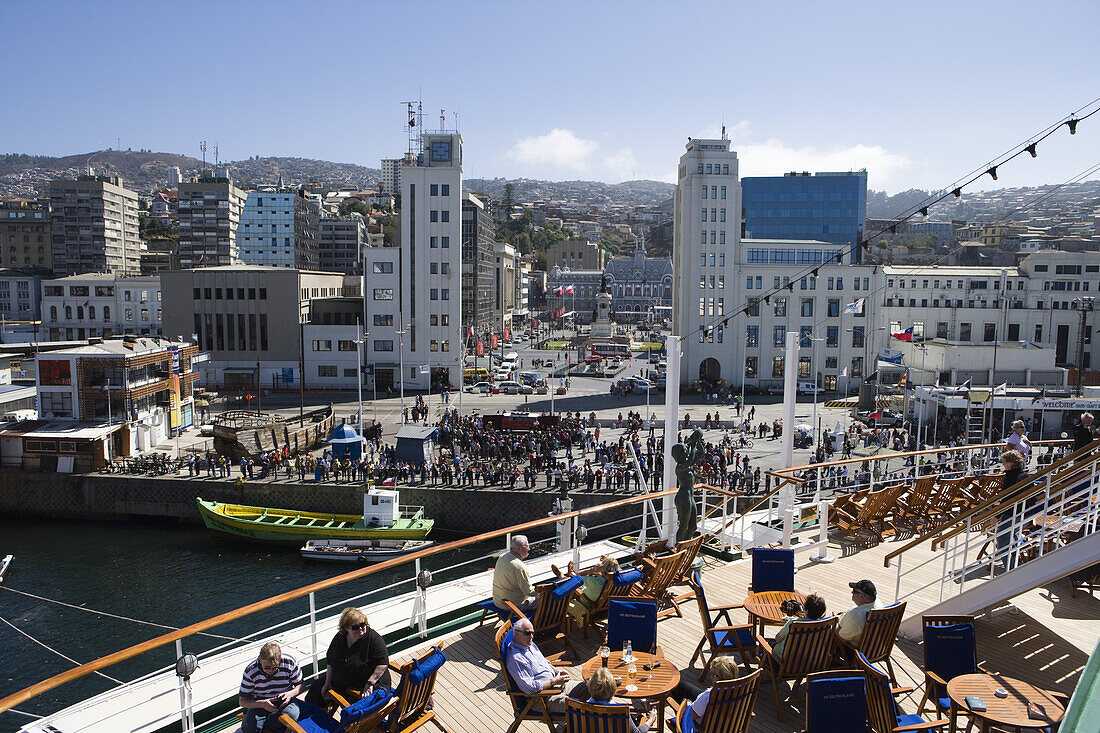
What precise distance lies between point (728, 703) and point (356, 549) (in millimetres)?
20595

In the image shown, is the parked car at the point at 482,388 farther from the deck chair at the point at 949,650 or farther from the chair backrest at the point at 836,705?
the chair backrest at the point at 836,705

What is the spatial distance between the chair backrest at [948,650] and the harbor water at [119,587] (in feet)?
49.7

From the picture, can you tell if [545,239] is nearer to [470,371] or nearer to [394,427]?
[470,371]

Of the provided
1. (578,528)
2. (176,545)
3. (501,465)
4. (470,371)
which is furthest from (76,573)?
(470,371)

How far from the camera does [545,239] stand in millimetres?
165125

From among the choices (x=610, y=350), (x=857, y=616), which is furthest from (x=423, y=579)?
(x=610, y=350)

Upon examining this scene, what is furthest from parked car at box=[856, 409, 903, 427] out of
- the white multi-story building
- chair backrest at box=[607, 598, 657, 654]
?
chair backrest at box=[607, 598, 657, 654]

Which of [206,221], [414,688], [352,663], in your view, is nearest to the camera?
[414,688]

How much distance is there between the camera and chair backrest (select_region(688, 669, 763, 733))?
4090 millimetres

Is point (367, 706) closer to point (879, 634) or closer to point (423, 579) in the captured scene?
point (423, 579)

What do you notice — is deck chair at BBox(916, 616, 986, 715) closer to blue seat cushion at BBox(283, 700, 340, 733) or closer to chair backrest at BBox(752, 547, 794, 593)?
chair backrest at BBox(752, 547, 794, 593)

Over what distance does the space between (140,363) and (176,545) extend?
920 cm

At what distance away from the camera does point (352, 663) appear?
4680mm

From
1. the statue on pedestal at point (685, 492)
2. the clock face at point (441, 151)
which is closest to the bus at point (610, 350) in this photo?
the clock face at point (441, 151)
